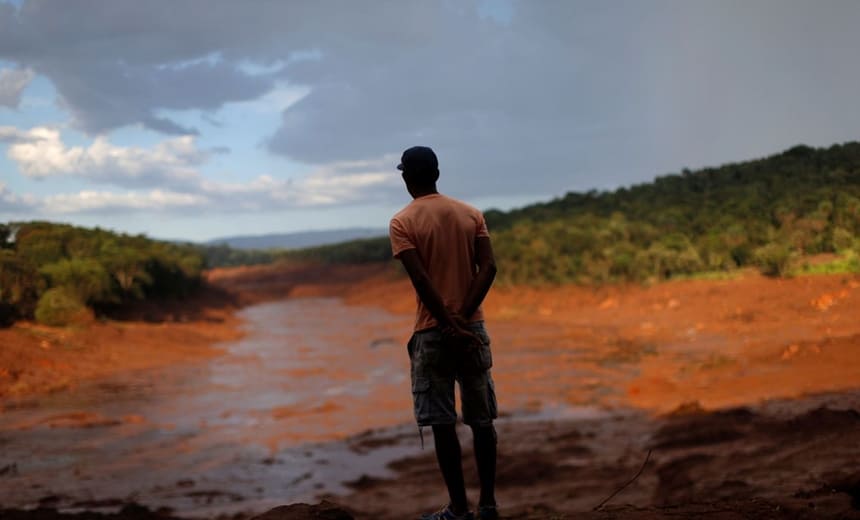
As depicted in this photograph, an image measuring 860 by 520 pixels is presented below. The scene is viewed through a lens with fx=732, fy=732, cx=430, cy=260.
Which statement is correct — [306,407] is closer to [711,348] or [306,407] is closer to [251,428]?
[251,428]

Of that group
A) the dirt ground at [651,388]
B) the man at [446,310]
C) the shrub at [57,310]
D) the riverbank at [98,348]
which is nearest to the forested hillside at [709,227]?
the dirt ground at [651,388]

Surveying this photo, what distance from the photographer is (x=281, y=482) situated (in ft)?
33.7

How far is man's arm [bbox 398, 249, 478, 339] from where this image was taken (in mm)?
3807

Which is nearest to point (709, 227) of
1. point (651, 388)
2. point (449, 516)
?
point (651, 388)

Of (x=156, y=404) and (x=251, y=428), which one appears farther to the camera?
(x=156, y=404)

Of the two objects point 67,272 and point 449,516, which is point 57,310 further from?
point 449,516

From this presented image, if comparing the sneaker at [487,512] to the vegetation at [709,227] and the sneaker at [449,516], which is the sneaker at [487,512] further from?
the vegetation at [709,227]

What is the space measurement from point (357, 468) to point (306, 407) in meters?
5.27

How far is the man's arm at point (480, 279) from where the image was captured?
Answer: 3.91 m

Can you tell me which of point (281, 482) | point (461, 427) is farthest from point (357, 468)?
point (461, 427)

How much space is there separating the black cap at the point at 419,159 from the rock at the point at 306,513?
214 cm

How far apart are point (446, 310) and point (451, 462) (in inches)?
34.7

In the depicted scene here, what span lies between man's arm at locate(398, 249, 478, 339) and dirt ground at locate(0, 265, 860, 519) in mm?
1352

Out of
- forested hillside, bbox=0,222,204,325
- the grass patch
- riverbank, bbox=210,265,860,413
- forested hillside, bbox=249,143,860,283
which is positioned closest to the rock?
riverbank, bbox=210,265,860,413
